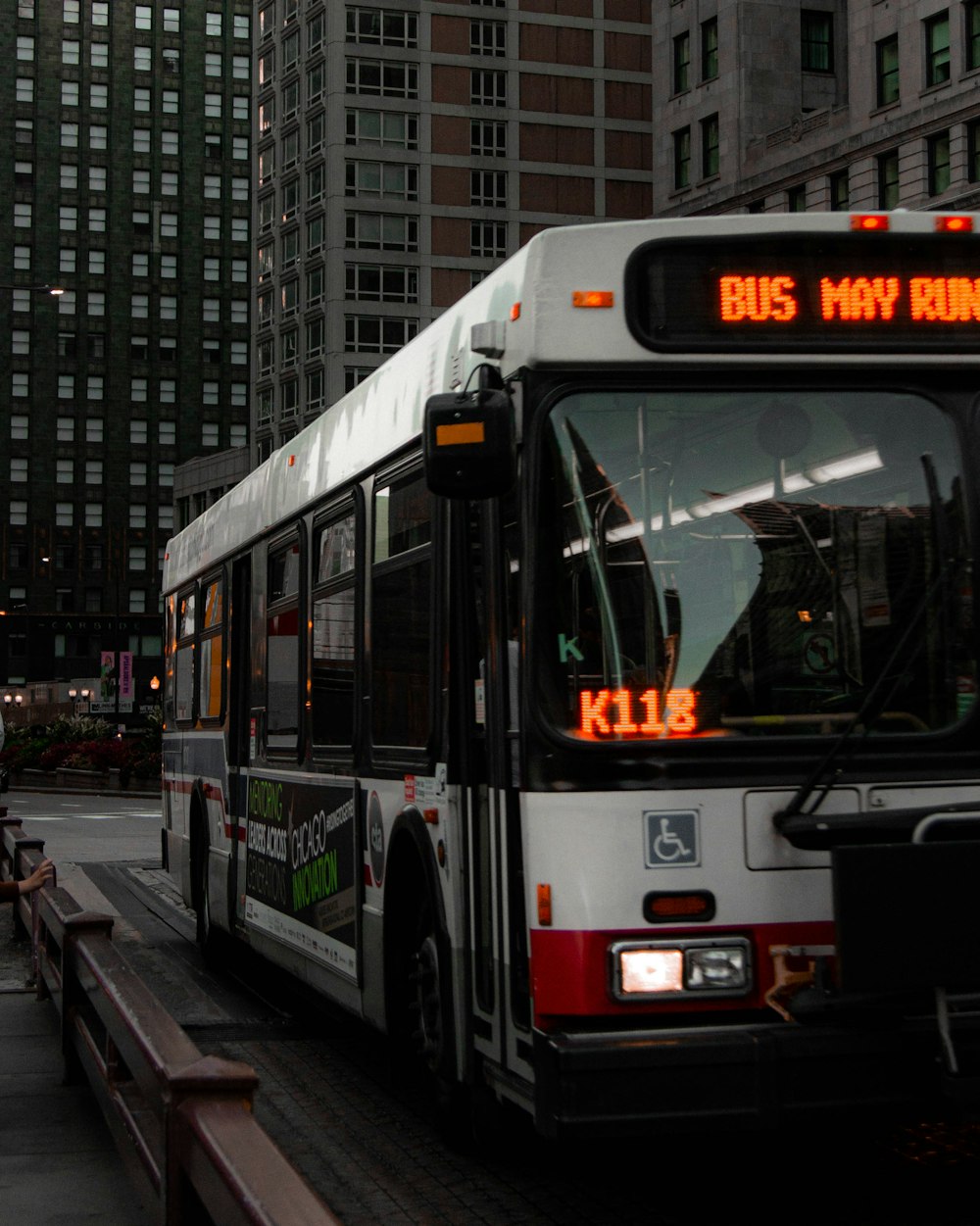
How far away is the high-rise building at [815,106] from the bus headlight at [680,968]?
4661 cm

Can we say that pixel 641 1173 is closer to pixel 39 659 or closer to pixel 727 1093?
pixel 727 1093

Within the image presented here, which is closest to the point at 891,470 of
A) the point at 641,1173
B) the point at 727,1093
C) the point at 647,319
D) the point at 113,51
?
the point at 647,319

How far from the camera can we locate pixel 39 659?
11475cm

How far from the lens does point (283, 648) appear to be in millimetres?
10234

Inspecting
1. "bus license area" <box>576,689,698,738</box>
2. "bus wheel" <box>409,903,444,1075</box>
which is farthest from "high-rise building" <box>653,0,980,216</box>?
"bus license area" <box>576,689,698,738</box>

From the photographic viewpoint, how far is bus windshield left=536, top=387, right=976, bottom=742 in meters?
5.79

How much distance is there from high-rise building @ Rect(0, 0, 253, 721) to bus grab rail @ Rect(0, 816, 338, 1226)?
349ft

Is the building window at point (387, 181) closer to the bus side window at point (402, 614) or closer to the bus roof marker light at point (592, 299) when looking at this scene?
the bus side window at point (402, 614)

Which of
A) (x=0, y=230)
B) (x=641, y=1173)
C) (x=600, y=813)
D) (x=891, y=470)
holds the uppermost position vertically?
(x=0, y=230)

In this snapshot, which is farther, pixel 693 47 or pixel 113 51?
pixel 113 51

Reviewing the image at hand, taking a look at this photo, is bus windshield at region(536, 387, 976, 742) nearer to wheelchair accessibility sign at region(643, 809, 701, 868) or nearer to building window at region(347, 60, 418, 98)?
wheelchair accessibility sign at region(643, 809, 701, 868)

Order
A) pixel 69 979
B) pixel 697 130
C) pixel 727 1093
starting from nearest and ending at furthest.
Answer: pixel 727 1093 < pixel 69 979 < pixel 697 130

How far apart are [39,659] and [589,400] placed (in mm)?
112172

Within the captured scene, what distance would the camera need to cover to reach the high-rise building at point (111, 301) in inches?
4569
